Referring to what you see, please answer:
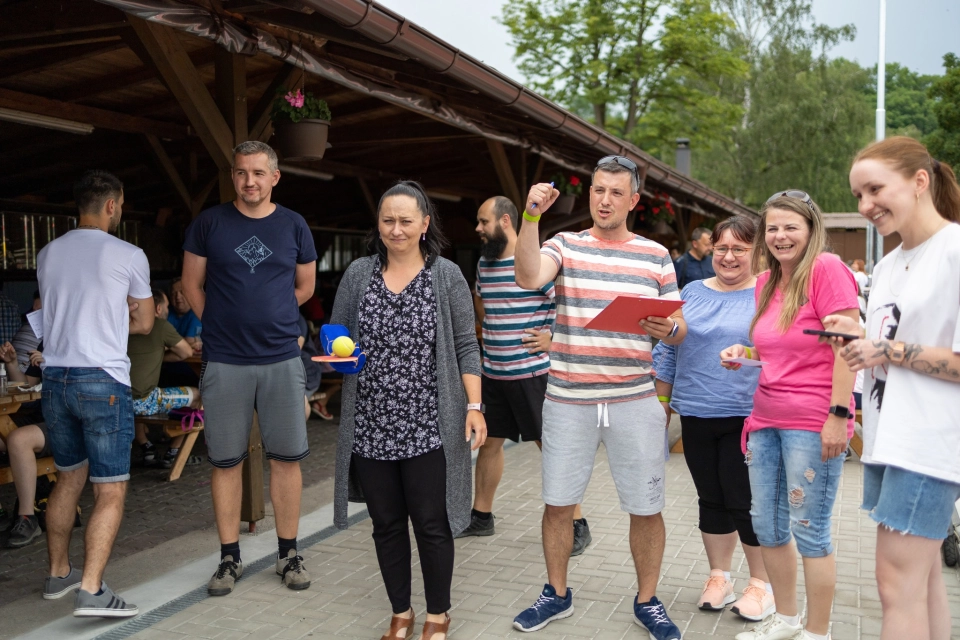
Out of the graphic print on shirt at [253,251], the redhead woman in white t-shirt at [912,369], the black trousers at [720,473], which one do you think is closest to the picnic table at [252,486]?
the graphic print on shirt at [253,251]

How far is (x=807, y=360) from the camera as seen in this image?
3.18 meters

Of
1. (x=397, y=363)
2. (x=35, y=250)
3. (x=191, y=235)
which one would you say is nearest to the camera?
(x=397, y=363)

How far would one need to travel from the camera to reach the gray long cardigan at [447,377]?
3.48 meters

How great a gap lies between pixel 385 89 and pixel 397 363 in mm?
2670

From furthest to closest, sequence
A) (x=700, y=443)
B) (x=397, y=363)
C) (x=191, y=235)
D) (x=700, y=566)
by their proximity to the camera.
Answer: (x=700, y=566)
(x=191, y=235)
(x=700, y=443)
(x=397, y=363)

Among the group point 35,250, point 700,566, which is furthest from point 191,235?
point 35,250

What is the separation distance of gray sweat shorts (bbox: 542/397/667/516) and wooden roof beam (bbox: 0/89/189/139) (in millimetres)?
4961

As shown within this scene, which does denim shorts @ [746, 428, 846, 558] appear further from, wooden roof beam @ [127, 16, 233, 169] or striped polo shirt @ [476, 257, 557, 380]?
wooden roof beam @ [127, 16, 233, 169]

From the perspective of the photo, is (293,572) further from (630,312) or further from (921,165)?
(921,165)

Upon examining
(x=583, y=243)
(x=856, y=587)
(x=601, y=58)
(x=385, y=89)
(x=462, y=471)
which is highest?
(x=601, y=58)

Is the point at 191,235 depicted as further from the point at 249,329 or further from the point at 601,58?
the point at 601,58

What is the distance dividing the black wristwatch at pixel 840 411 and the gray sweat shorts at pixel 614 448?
0.77 m

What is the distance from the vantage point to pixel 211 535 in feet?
16.7

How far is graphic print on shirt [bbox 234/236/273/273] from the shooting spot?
13.3 feet
